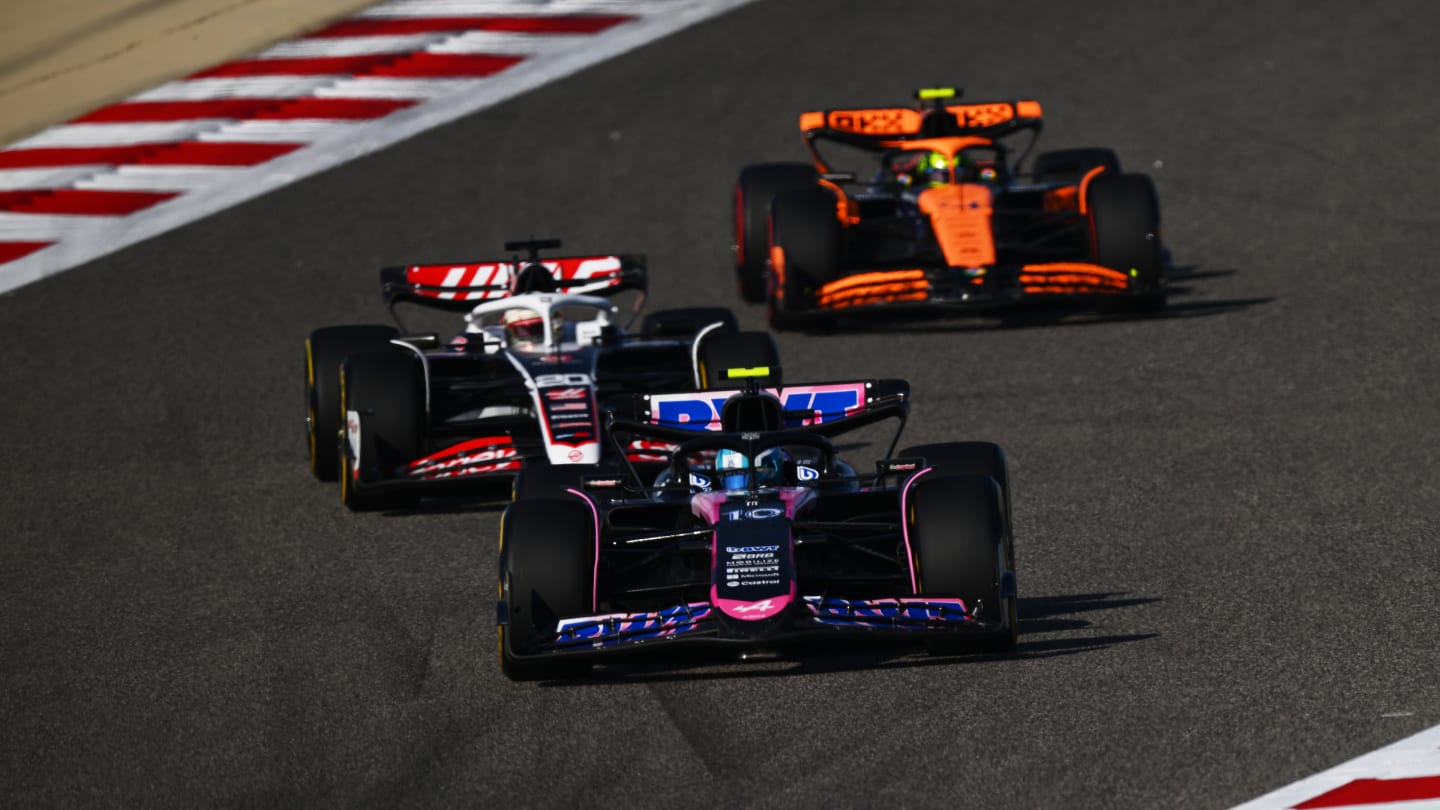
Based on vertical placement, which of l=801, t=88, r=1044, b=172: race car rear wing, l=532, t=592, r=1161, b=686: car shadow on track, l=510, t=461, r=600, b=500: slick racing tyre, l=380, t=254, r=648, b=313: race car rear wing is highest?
l=801, t=88, r=1044, b=172: race car rear wing

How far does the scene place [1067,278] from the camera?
1636cm

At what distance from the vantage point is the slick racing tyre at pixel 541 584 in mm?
9359

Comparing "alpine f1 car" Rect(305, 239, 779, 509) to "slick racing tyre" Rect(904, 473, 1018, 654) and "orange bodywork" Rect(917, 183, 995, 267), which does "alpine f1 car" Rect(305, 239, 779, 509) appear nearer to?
"orange bodywork" Rect(917, 183, 995, 267)

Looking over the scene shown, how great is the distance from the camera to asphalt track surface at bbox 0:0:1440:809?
866 cm

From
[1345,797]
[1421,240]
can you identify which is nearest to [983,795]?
[1345,797]

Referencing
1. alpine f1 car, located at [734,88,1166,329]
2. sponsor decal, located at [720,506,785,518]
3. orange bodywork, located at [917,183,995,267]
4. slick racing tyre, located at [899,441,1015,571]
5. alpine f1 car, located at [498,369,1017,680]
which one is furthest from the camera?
orange bodywork, located at [917,183,995,267]

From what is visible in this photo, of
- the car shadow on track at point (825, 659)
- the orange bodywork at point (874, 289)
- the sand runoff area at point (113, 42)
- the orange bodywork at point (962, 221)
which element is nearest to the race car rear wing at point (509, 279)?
the orange bodywork at point (874, 289)

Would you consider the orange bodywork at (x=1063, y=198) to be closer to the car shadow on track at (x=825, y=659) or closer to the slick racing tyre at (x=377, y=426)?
the slick racing tyre at (x=377, y=426)

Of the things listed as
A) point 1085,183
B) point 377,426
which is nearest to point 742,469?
point 377,426

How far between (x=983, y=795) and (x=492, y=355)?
264 inches

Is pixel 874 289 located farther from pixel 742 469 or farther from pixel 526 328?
pixel 742 469

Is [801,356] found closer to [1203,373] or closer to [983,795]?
[1203,373]

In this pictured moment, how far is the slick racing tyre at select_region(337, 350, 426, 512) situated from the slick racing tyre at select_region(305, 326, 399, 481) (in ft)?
1.45

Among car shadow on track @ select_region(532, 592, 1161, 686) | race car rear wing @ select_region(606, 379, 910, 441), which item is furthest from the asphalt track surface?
race car rear wing @ select_region(606, 379, 910, 441)
